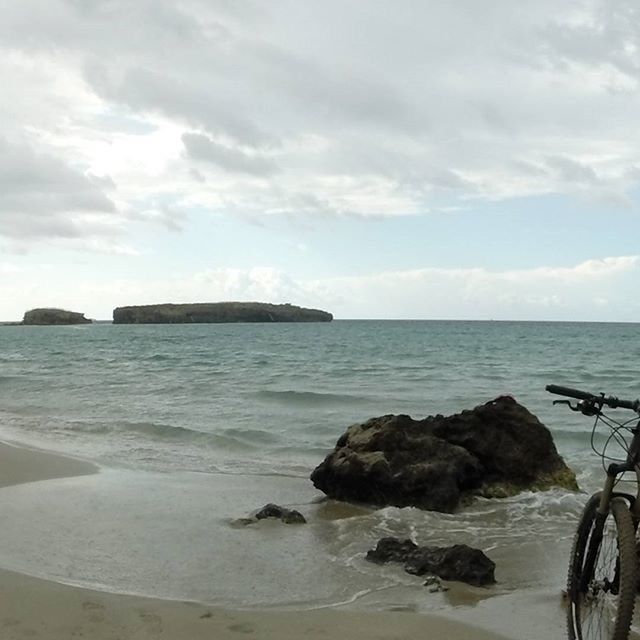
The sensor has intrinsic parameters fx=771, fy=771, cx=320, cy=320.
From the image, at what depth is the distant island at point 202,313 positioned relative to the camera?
516 ft

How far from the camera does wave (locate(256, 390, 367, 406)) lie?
66.8 ft

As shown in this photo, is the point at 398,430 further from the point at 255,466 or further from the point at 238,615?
the point at 238,615

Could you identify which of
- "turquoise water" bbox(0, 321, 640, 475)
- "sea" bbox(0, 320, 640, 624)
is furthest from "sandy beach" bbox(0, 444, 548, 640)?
"turquoise water" bbox(0, 321, 640, 475)

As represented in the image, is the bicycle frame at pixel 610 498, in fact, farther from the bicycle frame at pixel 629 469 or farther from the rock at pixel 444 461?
the rock at pixel 444 461

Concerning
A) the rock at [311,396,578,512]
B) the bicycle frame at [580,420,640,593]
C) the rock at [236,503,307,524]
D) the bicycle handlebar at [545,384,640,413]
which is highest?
the bicycle handlebar at [545,384,640,413]

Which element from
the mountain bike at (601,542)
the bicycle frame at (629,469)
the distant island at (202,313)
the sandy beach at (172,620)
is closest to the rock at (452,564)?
the sandy beach at (172,620)

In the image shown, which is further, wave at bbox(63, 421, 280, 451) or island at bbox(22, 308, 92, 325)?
island at bbox(22, 308, 92, 325)

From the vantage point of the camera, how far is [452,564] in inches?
224

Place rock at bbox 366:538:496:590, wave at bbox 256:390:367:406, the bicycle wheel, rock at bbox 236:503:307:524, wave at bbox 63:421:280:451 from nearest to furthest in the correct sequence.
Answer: the bicycle wheel, rock at bbox 366:538:496:590, rock at bbox 236:503:307:524, wave at bbox 63:421:280:451, wave at bbox 256:390:367:406

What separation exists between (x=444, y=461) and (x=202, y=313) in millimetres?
152013

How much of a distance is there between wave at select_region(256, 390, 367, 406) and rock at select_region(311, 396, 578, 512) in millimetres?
10648

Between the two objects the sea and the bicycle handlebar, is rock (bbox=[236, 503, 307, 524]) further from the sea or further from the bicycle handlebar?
the bicycle handlebar

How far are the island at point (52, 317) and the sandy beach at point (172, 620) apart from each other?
6626 inches

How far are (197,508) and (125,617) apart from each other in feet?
11.5
